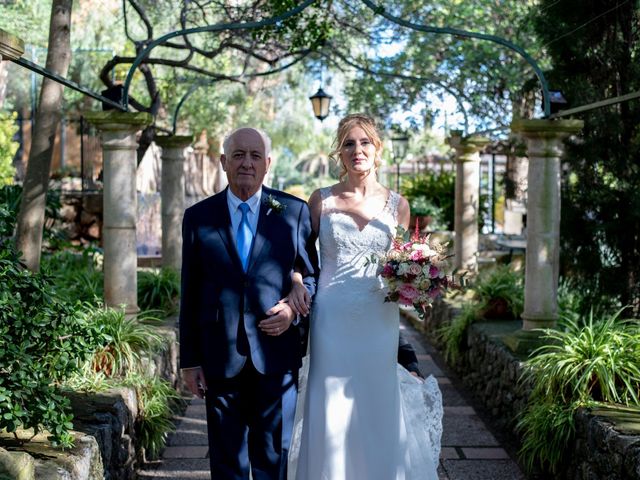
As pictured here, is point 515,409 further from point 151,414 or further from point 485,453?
point 151,414

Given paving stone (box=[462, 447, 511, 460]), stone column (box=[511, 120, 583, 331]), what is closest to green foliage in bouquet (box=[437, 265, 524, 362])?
stone column (box=[511, 120, 583, 331])

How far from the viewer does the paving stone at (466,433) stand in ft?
19.6

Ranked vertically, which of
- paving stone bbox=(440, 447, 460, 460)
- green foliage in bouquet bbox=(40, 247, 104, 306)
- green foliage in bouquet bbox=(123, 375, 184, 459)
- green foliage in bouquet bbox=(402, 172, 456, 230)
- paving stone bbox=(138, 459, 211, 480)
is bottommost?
paving stone bbox=(138, 459, 211, 480)

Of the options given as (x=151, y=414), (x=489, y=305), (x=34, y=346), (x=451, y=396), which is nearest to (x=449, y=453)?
(x=451, y=396)

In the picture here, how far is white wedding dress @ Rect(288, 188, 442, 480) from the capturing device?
3.97 m

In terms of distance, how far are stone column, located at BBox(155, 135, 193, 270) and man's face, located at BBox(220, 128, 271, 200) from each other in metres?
6.71

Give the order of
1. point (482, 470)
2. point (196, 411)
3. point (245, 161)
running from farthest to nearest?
1. point (196, 411)
2. point (482, 470)
3. point (245, 161)

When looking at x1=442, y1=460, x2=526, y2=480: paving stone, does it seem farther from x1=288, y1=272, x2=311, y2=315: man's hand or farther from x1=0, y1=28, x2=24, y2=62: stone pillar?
x1=0, y1=28, x2=24, y2=62: stone pillar

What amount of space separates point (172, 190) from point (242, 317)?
6974 mm

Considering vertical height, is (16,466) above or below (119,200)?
below

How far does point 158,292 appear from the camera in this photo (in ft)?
27.7

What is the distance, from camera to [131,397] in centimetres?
514

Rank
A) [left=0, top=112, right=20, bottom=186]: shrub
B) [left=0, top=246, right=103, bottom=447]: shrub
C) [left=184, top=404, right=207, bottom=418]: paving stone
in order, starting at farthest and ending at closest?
[left=0, top=112, right=20, bottom=186]: shrub
[left=184, top=404, right=207, bottom=418]: paving stone
[left=0, top=246, right=103, bottom=447]: shrub

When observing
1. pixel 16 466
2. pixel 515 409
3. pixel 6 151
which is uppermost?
pixel 6 151
